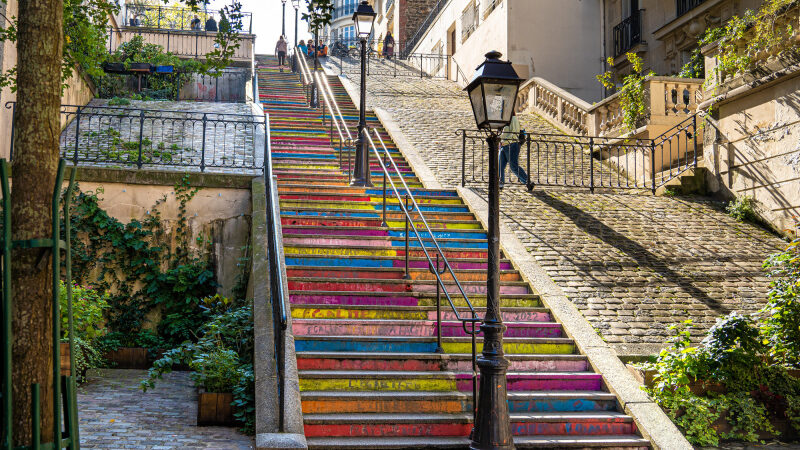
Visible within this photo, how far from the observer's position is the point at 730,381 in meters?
7.52

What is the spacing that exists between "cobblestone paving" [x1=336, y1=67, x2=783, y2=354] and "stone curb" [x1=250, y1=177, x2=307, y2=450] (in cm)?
374

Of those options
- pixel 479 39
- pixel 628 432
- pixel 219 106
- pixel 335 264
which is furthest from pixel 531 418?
pixel 479 39

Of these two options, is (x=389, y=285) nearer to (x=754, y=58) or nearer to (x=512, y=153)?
(x=512, y=153)

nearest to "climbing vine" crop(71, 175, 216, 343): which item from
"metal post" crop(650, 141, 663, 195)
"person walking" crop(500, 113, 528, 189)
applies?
"person walking" crop(500, 113, 528, 189)

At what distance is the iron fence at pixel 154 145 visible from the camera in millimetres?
11664

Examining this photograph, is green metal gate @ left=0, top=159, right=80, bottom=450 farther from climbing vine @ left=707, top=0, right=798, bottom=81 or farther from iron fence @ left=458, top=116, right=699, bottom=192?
climbing vine @ left=707, top=0, right=798, bottom=81

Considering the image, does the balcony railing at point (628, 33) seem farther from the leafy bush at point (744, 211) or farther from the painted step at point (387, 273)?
the painted step at point (387, 273)

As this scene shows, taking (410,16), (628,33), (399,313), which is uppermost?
(410,16)

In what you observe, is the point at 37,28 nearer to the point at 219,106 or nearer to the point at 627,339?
the point at 627,339

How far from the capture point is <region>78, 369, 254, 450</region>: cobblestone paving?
19.6 ft

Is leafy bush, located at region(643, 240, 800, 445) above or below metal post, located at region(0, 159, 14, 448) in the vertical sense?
below

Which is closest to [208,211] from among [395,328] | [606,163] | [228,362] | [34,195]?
[395,328]

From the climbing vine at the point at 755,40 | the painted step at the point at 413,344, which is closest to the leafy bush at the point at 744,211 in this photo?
the climbing vine at the point at 755,40

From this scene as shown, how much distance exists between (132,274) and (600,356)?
686 cm
